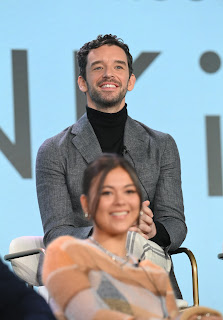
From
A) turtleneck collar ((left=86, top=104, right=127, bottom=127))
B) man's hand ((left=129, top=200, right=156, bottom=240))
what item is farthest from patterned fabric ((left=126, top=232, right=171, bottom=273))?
turtleneck collar ((left=86, top=104, right=127, bottom=127))

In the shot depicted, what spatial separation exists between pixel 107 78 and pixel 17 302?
1690 millimetres

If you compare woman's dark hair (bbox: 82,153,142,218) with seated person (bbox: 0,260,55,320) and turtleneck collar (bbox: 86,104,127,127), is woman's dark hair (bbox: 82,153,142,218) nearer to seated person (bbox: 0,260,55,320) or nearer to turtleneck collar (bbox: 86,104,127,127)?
seated person (bbox: 0,260,55,320)

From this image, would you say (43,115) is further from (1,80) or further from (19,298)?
(19,298)

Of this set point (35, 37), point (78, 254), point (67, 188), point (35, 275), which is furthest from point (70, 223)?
point (35, 37)

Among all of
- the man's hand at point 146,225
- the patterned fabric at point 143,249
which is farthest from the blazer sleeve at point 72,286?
the man's hand at point 146,225

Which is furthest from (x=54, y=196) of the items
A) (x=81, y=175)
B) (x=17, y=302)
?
(x=17, y=302)

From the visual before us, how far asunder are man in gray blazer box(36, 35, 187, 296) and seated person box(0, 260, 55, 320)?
1.26m

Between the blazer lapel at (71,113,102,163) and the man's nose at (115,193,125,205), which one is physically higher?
the blazer lapel at (71,113,102,163)

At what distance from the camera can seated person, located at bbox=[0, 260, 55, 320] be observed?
1790 millimetres

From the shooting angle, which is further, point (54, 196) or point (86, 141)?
point (86, 141)

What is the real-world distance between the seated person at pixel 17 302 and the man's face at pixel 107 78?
1.60 m

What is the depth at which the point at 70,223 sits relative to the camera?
3125mm

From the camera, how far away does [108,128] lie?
11.0 feet

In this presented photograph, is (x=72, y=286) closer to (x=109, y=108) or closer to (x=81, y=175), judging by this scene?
(x=81, y=175)
